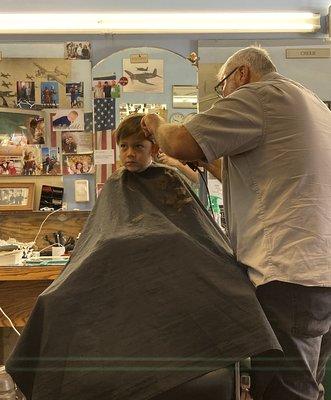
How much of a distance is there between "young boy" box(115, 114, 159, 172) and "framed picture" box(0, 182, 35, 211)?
1.08 metres

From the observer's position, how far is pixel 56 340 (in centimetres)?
141

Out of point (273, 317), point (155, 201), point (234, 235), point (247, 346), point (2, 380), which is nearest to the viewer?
point (247, 346)

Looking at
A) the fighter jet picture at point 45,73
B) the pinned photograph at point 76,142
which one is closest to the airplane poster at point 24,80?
the fighter jet picture at point 45,73

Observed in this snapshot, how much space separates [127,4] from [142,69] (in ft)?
1.22

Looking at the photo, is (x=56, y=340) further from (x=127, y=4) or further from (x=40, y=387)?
(x=127, y=4)

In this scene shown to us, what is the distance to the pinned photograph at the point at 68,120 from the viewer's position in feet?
10.0

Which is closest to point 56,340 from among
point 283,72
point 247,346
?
point 247,346

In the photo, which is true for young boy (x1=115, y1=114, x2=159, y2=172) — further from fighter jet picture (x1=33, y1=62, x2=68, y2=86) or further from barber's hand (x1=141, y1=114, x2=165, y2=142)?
fighter jet picture (x1=33, y1=62, x2=68, y2=86)

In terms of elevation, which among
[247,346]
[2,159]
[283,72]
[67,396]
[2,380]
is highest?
[283,72]

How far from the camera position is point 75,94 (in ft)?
10.0

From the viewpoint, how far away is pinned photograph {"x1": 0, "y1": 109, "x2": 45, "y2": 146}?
119 inches

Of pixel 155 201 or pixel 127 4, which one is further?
pixel 127 4

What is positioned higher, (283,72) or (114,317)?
(283,72)

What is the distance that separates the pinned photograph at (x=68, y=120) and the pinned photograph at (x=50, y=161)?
130 millimetres
